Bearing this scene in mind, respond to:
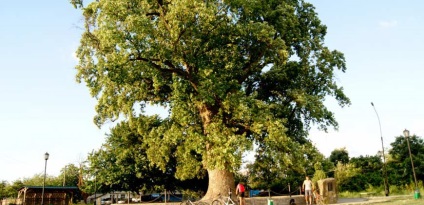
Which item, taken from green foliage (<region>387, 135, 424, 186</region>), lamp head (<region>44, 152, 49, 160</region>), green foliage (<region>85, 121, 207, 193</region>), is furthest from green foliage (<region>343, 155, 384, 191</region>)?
lamp head (<region>44, 152, 49, 160</region>)

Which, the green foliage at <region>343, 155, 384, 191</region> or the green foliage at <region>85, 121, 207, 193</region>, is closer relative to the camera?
the green foliage at <region>85, 121, 207, 193</region>

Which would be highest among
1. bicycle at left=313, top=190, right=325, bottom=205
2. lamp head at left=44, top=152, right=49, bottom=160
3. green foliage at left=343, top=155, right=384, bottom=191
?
lamp head at left=44, top=152, right=49, bottom=160

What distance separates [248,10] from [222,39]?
94.6 inches

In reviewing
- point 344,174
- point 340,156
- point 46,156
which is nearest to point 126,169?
point 46,156

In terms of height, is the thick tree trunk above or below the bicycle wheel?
above

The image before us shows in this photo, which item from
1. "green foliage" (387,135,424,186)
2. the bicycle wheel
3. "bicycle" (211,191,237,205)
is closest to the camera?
"bicycle" (211,191,237,205)

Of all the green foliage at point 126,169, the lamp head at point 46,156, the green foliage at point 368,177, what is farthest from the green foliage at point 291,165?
the green foliage at point 368,177

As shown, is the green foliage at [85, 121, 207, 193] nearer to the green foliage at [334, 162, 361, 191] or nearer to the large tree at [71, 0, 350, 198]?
the large tree at [71, 0, 350, 198]

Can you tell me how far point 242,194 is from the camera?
901 inches

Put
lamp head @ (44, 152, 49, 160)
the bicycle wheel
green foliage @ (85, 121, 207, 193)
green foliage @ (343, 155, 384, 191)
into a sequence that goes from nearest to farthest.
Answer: the bicycle wheel < lamp head @ (44, 152, 49, 160) < green foliage @ (85, 121, 207, 193) < green foliage @ (343, 155, 384, 191)

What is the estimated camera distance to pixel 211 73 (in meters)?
22.7

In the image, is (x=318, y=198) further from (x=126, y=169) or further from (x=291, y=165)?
(x=126, y=169)

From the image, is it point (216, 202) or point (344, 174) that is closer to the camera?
point (216, 202)

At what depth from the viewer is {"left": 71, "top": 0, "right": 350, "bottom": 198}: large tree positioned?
21.7 m
